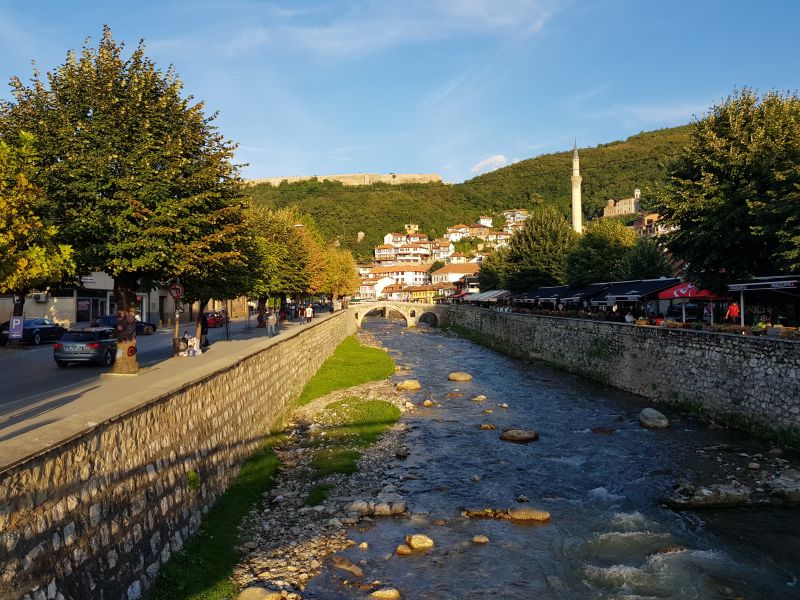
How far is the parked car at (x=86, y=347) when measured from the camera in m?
23.0

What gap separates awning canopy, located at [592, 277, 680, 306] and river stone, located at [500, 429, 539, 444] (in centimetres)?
1892

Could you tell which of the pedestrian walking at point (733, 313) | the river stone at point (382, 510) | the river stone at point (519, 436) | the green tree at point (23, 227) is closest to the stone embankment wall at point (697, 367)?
the pedestrian walking at point (733, 313)

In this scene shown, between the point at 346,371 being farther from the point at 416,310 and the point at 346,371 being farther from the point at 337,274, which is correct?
the point at 416,310

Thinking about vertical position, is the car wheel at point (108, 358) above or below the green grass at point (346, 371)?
above

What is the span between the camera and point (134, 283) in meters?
20.7

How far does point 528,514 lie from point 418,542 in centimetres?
329

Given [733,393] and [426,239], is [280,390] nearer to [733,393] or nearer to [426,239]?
[733,393]

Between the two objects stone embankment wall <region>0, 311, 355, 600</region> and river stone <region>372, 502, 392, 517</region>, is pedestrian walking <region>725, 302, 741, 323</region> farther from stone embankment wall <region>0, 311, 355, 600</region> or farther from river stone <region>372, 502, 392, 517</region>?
stone embankment wall <region>0, 311, 355, 600</region>

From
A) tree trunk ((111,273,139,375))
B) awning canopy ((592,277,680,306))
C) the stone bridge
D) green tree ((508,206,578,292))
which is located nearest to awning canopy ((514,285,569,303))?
green tree ((508,206,578,292))

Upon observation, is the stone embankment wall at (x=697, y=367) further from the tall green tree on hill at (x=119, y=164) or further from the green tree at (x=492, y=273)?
the green tree at (x=492, y=273)

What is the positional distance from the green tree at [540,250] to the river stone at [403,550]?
57590 millimetres

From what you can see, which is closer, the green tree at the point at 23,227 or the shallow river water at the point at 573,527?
the shallow river water at the point at 573,527

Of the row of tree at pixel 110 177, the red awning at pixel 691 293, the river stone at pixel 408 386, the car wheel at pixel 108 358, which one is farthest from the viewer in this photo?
the river stone at pixel 408 386

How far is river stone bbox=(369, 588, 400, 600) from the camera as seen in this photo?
10352 millimetres
